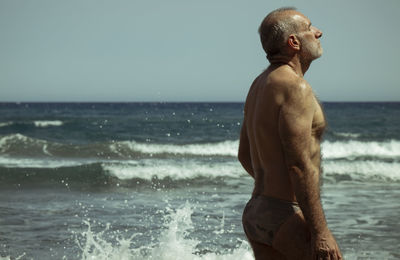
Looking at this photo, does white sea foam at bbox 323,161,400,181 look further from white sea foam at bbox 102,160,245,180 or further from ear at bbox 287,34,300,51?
ear at bbox 287,34,300,51

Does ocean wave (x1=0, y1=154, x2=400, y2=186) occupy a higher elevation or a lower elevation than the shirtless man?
lower

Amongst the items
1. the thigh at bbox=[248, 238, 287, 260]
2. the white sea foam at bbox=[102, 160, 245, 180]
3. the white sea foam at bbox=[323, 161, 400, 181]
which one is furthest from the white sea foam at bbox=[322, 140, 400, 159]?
the thigh at bbox=[248, 238, 287, 260]

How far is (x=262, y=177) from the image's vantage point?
2820 mm

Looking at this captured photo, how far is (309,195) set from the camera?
2.58 metres

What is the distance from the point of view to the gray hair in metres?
2.77

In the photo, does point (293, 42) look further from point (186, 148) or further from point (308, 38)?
point (186, 148)

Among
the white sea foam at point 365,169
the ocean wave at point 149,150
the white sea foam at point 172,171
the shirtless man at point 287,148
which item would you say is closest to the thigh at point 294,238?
the shirtless man at point 287,148

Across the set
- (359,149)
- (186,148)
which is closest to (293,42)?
(186,148)

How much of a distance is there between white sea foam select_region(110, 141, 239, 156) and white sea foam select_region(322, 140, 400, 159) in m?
3.71

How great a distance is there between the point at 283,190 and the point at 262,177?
0.14 metres

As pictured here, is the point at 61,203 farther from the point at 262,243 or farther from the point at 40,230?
the point at 262,243

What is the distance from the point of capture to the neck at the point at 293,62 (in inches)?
110

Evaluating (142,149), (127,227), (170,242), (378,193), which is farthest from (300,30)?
(142,149)

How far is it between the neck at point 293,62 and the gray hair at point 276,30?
0.03 meters
